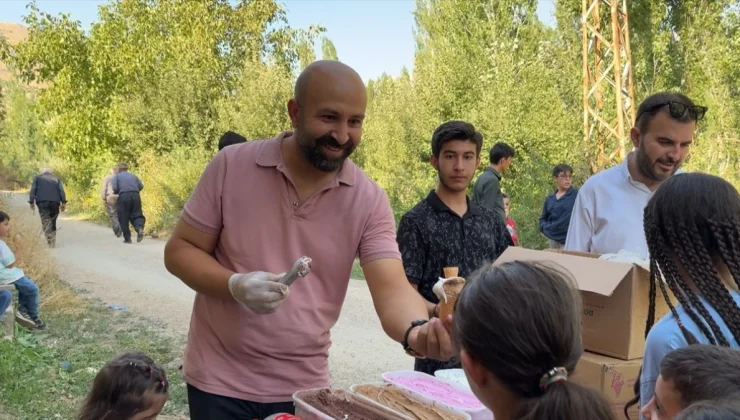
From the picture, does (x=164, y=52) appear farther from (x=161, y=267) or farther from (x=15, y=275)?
(x=15, y=275)

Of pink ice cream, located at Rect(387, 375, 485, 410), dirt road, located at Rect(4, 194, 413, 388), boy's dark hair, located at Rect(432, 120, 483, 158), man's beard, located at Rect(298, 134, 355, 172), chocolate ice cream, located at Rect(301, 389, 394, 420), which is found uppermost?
boy's dark hair, located at Rect(432, 120, 483, 158)

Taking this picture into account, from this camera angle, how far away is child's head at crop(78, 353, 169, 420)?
277 centimetres

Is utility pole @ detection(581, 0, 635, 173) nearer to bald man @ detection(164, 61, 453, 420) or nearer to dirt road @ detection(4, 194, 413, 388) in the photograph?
dirt road @ detection(4, 194, 413, 388)

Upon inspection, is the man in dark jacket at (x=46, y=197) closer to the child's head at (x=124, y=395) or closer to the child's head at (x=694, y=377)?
the child's head at (x=124, y=395)

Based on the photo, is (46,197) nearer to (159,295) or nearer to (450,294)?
(159,295)

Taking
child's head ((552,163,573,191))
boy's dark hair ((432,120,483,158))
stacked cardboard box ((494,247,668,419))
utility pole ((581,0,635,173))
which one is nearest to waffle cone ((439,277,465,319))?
stacked cardboard box ((494,247,668,419))

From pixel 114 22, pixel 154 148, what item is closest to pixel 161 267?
pixel 154 148

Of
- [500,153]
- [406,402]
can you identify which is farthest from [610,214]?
[500,153]

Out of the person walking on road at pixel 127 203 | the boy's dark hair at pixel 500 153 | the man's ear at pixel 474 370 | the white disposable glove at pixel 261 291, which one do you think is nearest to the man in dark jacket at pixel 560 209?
the boy's dark hair at pixel 500 153

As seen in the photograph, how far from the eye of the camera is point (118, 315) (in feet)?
26.2

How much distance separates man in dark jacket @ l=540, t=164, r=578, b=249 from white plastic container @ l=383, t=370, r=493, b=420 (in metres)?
6.44

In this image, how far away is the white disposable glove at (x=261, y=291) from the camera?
200 cm

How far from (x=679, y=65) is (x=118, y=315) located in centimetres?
1692

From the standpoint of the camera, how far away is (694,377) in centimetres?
153
